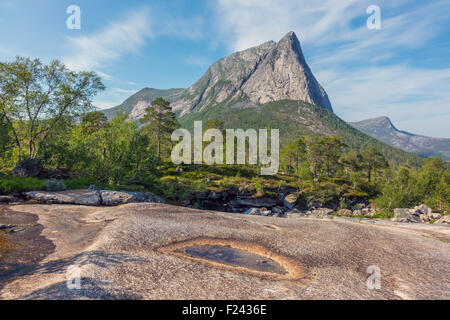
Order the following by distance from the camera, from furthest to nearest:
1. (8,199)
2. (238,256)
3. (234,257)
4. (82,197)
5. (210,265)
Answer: (82,197) → (8,199) → (238,256) → (234,257) → (210,265)

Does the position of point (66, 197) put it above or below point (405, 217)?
above

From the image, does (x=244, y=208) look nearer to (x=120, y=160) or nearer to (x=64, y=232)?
(x=120, y=160)

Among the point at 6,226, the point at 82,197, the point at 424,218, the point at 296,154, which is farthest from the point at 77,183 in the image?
the point at 296,154

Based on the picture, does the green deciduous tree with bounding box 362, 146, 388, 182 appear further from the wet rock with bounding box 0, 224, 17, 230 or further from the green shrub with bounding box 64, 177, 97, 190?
the wet rock with bounding box 0, 224, 17, 230

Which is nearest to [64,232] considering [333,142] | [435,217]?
[435,217]

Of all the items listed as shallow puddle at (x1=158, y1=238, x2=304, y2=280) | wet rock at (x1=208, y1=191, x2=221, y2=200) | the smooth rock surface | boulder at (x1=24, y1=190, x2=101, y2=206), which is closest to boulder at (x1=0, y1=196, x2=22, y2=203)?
boulder at (x1=24, y1=190, x2=101, y2=206)

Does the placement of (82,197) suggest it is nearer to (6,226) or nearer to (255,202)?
(6,226)

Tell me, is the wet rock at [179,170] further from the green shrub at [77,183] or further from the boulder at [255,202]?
the green shrub at [77,183]
